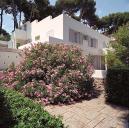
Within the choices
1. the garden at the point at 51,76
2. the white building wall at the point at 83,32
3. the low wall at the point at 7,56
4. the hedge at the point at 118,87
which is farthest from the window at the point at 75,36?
the hedge at the point at 118,87

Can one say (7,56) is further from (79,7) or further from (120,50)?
(79,7)

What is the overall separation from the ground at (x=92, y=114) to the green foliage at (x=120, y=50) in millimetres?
6241

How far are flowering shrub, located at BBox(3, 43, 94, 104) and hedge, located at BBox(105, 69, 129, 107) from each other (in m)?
1.36

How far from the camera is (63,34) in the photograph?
23578 mm

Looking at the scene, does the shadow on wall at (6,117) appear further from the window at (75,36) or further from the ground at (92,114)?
the window at (75,36)

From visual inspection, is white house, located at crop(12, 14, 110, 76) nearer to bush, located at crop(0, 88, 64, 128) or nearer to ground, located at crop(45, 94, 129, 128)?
ground, located at crop(45, 94, 129, 128)

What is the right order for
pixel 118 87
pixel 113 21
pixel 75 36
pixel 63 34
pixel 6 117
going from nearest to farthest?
pixel 6 117
pixel 118 87
pixel 63 34
pixel 75 36
pixel 113 21

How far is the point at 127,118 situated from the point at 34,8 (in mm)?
30802

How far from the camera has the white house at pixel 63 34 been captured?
23.8 m

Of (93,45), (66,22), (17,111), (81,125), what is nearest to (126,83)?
(81,125)

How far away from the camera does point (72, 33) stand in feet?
84.0

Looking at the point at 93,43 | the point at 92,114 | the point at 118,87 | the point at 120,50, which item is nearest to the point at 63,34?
the point at 93,43

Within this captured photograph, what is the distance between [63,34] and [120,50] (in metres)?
8.84

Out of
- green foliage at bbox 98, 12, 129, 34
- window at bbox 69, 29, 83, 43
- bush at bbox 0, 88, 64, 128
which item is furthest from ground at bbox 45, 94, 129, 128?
green foliage at bbox 98, 12, 129, 34
